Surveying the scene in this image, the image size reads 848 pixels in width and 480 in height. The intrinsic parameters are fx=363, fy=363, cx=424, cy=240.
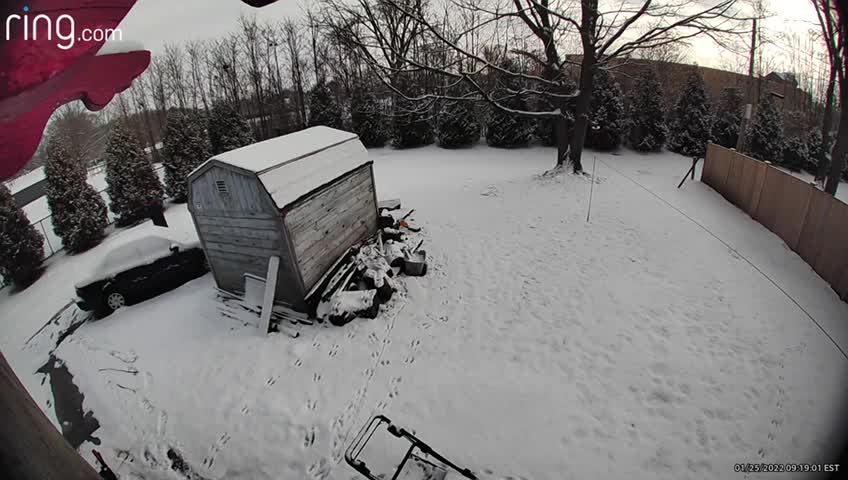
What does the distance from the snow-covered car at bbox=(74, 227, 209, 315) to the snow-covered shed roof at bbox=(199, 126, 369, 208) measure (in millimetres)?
2484

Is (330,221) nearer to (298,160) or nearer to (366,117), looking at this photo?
(298,160)

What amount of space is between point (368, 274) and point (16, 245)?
4744 millimetres

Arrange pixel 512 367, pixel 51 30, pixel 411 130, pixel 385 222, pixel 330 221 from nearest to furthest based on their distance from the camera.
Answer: pixel 51 30, pixel 512 367, pixel 330 221, pixel 385 222, pixel 411 130

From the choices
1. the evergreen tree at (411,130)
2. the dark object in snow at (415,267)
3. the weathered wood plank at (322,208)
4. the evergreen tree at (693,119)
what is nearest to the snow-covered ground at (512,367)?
the dark object in snow at (415,267)

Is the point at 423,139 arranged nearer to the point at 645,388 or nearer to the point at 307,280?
the point at 307,280

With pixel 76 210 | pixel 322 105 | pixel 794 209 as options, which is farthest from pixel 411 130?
pixel 76 210

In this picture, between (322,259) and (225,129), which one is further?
(225,129)

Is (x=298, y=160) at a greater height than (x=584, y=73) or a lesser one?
lesser

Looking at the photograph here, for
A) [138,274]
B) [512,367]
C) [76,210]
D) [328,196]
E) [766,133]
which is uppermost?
[766,133]

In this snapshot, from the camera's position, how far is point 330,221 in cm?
684

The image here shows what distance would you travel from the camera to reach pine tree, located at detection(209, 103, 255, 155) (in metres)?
15.3

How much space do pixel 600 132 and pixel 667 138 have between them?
10.6ft

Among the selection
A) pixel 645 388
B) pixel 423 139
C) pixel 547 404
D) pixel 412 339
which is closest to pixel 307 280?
pixel 412 339

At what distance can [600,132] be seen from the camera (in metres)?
17.3
